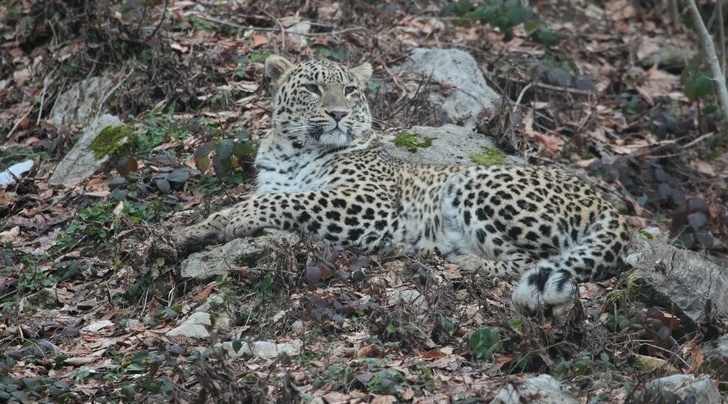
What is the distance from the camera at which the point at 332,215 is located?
10.0 m

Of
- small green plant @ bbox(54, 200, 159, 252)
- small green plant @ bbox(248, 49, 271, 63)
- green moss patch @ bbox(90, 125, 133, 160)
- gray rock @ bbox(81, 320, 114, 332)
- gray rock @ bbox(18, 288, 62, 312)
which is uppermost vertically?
small green plant @ bbox(248, 49, 271, 63)

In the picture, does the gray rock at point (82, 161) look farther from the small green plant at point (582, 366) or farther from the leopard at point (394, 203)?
the small green plant at point (582, 366)

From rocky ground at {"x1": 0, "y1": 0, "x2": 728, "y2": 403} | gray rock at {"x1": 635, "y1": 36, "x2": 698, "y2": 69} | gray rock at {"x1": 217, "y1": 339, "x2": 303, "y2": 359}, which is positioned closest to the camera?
rocky ground at {"x1": 0, "y1": 0, "x2": 728, "y2": 403}

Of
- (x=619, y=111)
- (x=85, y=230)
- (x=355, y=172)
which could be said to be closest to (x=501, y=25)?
(x=619, y=111)

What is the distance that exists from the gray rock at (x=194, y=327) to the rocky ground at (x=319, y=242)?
2cm

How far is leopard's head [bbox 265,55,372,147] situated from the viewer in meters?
10.8

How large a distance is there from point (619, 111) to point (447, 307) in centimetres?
727

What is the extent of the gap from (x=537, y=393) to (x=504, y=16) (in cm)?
857

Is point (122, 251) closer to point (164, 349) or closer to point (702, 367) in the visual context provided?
point (164, 349)

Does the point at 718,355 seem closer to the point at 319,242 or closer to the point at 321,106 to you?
the point at 319,242

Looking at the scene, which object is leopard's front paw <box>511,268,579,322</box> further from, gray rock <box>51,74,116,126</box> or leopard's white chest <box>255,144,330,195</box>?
gray rock <box>51,74,116,126</box>

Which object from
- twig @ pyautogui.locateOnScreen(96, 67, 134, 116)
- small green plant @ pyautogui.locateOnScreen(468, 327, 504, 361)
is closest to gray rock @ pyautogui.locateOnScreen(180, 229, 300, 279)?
small green plant @ pyautogui.locateOnScreen(468, 327, 504, 361)

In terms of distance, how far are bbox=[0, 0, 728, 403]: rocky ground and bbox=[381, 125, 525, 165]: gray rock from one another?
31mm

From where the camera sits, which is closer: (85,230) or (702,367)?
(702,367)
